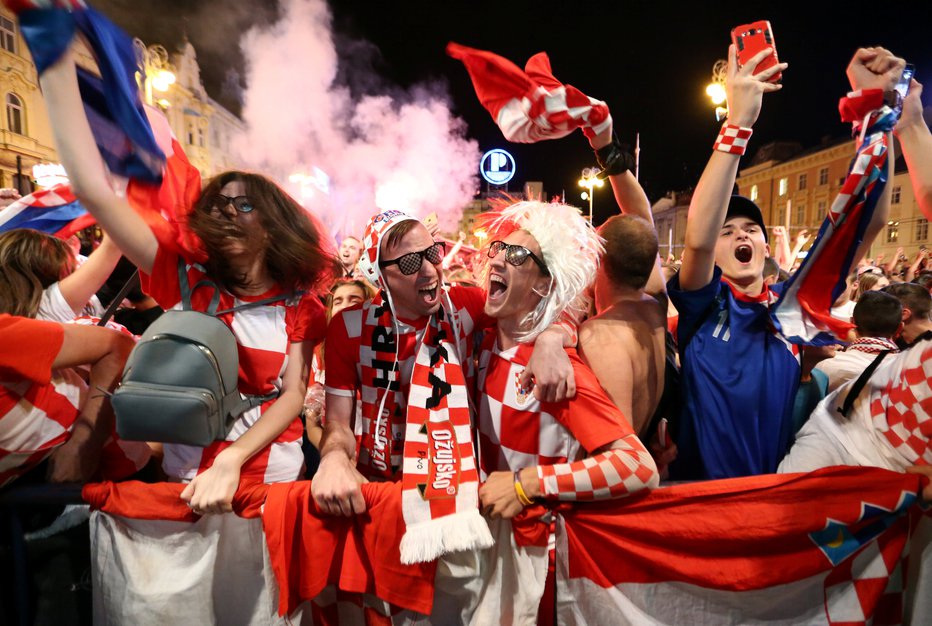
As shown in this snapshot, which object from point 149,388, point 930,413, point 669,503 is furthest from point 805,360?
point 149,388

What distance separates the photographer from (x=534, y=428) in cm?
194

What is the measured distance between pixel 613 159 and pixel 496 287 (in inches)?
39.2

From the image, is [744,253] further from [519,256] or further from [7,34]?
[7,34]

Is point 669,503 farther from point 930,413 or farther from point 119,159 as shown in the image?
point 119,159

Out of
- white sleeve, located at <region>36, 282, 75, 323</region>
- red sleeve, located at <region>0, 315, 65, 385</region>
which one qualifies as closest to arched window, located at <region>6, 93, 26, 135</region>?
white sleeve, located at <region>36, 282, 75, 323</region>

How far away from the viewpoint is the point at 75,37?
5.62 feet

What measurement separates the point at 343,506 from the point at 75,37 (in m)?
1.96

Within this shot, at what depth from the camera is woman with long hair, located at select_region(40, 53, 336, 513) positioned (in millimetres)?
1796

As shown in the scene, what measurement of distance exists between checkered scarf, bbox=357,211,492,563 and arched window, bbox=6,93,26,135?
27.8 m

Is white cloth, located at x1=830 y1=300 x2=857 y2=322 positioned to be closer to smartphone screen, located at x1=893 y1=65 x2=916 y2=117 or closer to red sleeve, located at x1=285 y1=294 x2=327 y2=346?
smartphone screen, located at x1=893 y1=65 x2=916 y2=117

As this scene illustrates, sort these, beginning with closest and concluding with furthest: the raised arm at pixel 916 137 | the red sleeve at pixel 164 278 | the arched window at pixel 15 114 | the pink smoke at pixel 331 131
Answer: the red sleeve at pixel 164 278
the raised arm at pixel 916 137
the pink smoke at pixel 331 131
the arched window at pixel 15 114

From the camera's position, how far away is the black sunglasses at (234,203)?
6.54 feet

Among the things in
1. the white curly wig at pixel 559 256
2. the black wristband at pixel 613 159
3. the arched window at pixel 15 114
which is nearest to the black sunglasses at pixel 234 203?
the white curly wig at pixel 559 256

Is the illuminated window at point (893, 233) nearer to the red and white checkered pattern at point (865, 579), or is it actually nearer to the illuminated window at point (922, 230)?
the illuminated window at point (922, 230)
